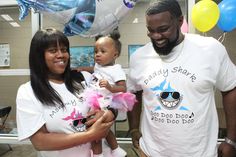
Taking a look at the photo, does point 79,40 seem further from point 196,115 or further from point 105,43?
point 196,115

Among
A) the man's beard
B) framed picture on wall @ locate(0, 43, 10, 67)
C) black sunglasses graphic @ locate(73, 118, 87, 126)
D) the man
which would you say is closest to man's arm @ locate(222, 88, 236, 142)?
the man

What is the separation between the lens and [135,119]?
1.82m

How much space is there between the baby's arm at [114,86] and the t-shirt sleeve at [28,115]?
387mm

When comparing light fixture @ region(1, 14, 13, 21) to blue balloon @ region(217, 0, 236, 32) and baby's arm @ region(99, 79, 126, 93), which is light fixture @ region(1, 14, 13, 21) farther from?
blue balloon @ region(217, 0, 236, 32)

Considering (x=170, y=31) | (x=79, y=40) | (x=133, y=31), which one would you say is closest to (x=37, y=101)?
(x=170, y=31)

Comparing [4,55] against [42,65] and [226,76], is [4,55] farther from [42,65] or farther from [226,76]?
[226,76]

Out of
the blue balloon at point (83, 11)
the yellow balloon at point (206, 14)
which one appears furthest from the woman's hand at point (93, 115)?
the yellow balloon at point (206, 14)

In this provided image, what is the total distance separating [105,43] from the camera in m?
1.82

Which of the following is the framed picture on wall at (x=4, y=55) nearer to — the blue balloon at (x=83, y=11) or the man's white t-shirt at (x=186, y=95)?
the blue balloon at (x=83, y=11)

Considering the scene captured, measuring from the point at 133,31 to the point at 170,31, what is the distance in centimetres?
187

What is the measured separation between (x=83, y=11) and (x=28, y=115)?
2.24ft

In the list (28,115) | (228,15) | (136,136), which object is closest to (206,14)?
(228,15)

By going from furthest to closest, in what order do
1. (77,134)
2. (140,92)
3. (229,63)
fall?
(140,92)
(229,63)
(77,134)

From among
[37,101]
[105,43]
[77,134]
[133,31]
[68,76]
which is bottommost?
[77,134]
